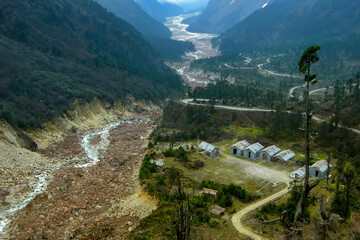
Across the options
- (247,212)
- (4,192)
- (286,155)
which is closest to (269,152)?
(286,155)

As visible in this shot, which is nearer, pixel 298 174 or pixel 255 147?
pixel 298 174

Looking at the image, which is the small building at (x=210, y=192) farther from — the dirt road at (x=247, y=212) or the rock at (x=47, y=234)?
the rock at (x=47, y=234)

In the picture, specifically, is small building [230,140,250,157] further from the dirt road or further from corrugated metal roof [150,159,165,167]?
the dirt road

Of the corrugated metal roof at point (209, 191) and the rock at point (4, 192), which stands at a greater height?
the corrugated metal roof at point (209, 191)

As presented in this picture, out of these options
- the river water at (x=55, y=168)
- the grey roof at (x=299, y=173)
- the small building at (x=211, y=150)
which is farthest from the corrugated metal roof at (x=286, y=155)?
the river water at (x=55, y=168)

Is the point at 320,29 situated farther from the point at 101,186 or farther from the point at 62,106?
the point at 101,186

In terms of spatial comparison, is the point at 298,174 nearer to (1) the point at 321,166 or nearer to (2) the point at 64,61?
(1) the point at 321,166
